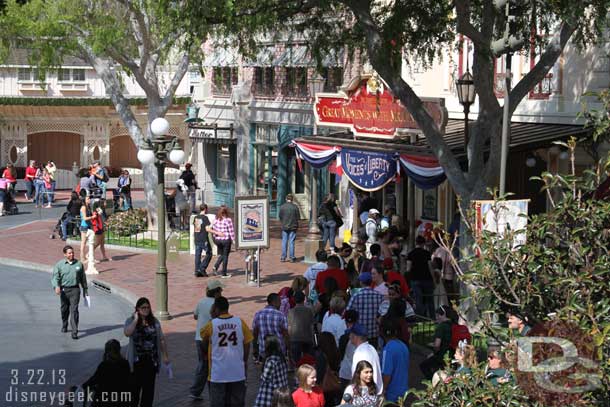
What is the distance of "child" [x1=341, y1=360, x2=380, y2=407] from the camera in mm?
10281

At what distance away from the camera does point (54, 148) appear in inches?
2014

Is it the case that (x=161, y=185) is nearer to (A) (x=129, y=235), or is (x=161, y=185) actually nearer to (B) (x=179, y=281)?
(B) (x=179, y=281)

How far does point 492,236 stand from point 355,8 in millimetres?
10075

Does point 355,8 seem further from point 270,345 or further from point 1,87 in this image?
point 1,87

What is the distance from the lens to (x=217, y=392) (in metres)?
12.1

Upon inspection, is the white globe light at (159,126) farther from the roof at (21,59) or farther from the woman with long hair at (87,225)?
the roof at (21,59)

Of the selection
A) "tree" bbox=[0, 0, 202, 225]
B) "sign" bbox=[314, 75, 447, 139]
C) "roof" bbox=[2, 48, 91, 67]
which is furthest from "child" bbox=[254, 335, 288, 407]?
"roof" bbox=[2, 48, 91, 67]

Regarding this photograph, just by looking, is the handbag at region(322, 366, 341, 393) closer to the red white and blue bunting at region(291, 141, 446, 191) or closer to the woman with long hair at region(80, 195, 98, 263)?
the red white and blue bunting at region(291, 141, 446, 191)

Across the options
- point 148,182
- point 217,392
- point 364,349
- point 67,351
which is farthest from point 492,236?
point 148,182

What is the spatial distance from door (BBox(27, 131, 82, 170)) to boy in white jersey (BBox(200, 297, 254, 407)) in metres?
40.0

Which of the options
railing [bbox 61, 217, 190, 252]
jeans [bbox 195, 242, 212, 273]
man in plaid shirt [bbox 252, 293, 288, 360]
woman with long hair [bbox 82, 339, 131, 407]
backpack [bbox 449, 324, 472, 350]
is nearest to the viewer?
woman with long hair [bbox 82, 339, 131, 407]

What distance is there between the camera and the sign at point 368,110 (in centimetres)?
2373

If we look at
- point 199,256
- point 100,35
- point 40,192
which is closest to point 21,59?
point 40,192

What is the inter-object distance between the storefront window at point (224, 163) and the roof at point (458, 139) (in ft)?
40.7
